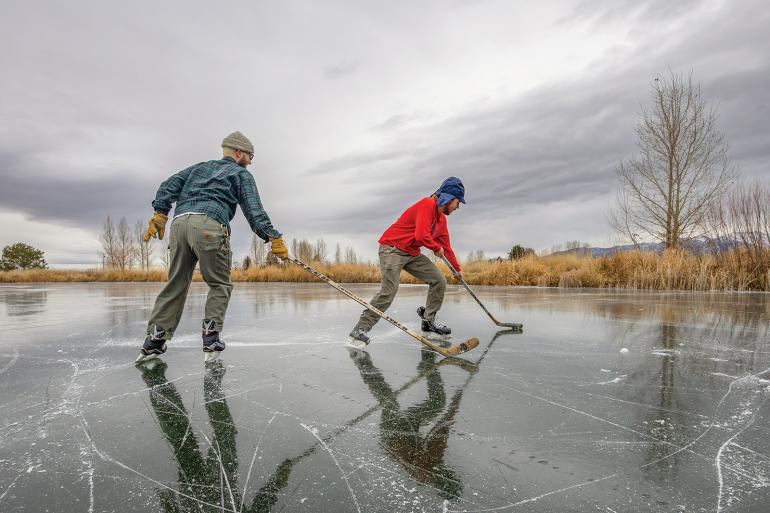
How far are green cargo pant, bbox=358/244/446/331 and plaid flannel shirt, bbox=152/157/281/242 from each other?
52.3 inches

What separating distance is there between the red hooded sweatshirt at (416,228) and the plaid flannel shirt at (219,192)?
1542 mm

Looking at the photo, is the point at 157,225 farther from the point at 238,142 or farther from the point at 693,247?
the point at 693,247

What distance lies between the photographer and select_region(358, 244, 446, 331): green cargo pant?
4.74m

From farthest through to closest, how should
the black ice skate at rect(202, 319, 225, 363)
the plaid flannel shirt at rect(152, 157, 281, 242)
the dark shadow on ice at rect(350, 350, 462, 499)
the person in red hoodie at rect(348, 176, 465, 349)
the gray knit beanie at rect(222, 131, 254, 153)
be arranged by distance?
the person in red hoodie at rect(348, 176, 465, 349) < the gray knit beanie at rect(222, 131, 254, 153) < the plaid flannel shirt at rect(152, 157, 281, 242) < the black ice skate at rect(202, 319, 225, 363) < the dark shadow on ice at rect(350, 350, 462, 499)

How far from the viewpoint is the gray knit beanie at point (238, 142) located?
428 cm

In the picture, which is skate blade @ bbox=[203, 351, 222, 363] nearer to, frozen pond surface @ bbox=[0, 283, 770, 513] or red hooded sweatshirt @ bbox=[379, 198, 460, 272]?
frozen pond surface @ bbox=[0, 283, 770, 513]

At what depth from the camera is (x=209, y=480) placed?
5.78ft

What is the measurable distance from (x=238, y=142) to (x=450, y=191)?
91.5 inches

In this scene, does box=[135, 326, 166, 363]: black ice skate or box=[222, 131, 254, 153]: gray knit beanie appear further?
box=[222, 131, 254, 153]: gray knit beanie

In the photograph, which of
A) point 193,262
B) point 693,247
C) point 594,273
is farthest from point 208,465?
point 693,247

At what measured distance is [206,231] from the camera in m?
3.89

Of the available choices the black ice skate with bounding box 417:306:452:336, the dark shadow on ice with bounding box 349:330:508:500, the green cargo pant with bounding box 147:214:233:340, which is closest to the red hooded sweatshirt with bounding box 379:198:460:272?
the black ice skate with bounding box 417:306:452:336

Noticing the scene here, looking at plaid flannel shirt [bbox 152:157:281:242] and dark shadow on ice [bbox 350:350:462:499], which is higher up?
plaid flannel shirt [bbox 152:157:281:242]

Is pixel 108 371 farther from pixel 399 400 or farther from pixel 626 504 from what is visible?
pixel 626 504
